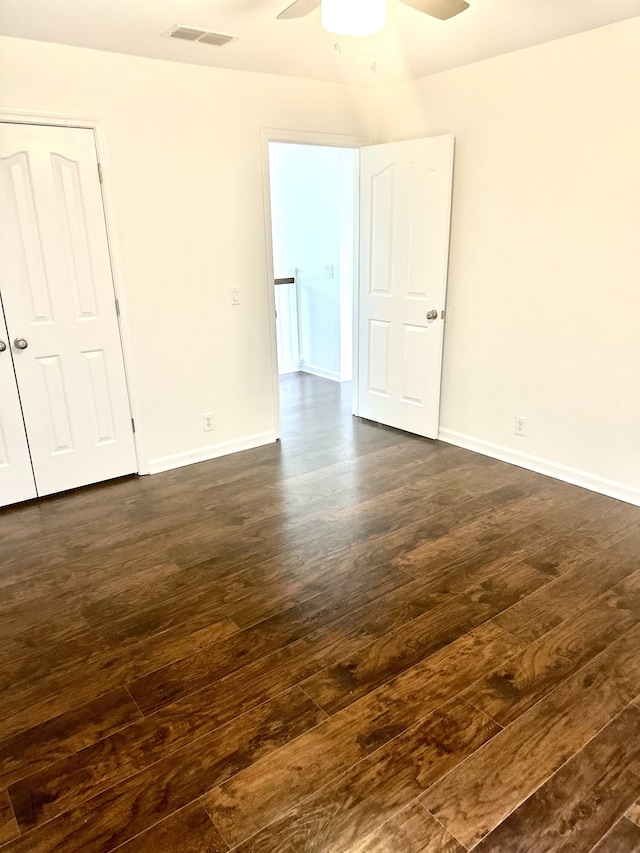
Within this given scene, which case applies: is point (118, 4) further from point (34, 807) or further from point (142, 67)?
point (34, 807)

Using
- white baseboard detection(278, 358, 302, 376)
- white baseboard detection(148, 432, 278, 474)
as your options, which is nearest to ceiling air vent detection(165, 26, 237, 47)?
white baseboard detection(148, 432, 278, 474)

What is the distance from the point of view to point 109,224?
3342 millimetres

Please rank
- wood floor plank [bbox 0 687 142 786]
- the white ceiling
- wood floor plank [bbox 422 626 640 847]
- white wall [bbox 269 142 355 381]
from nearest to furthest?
wood floor plank [bbox 422 626 640 847], wood floor plank [bbox 0 687 142 786], the white ceiling, white wall [bbox 269 142 355 381]

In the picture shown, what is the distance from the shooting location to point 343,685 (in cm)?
201

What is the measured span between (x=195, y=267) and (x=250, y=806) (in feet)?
9.93

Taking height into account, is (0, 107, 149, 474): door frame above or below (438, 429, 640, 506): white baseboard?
above

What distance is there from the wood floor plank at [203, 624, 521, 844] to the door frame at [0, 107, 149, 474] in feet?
7.89

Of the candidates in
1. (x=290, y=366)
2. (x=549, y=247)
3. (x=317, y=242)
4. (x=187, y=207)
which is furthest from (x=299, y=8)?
(x=290, y=366)

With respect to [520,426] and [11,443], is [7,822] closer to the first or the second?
[11,443]

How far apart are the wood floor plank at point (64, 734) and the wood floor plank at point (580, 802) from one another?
1.17 metres

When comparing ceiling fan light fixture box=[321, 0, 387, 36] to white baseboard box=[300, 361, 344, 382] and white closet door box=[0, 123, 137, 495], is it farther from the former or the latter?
white baseboard box=[300, 361, 344, 382]

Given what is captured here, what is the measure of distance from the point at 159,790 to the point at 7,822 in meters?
0.40

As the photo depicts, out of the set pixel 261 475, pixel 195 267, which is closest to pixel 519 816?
pixel 261 475

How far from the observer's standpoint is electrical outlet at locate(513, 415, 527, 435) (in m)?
3.77
